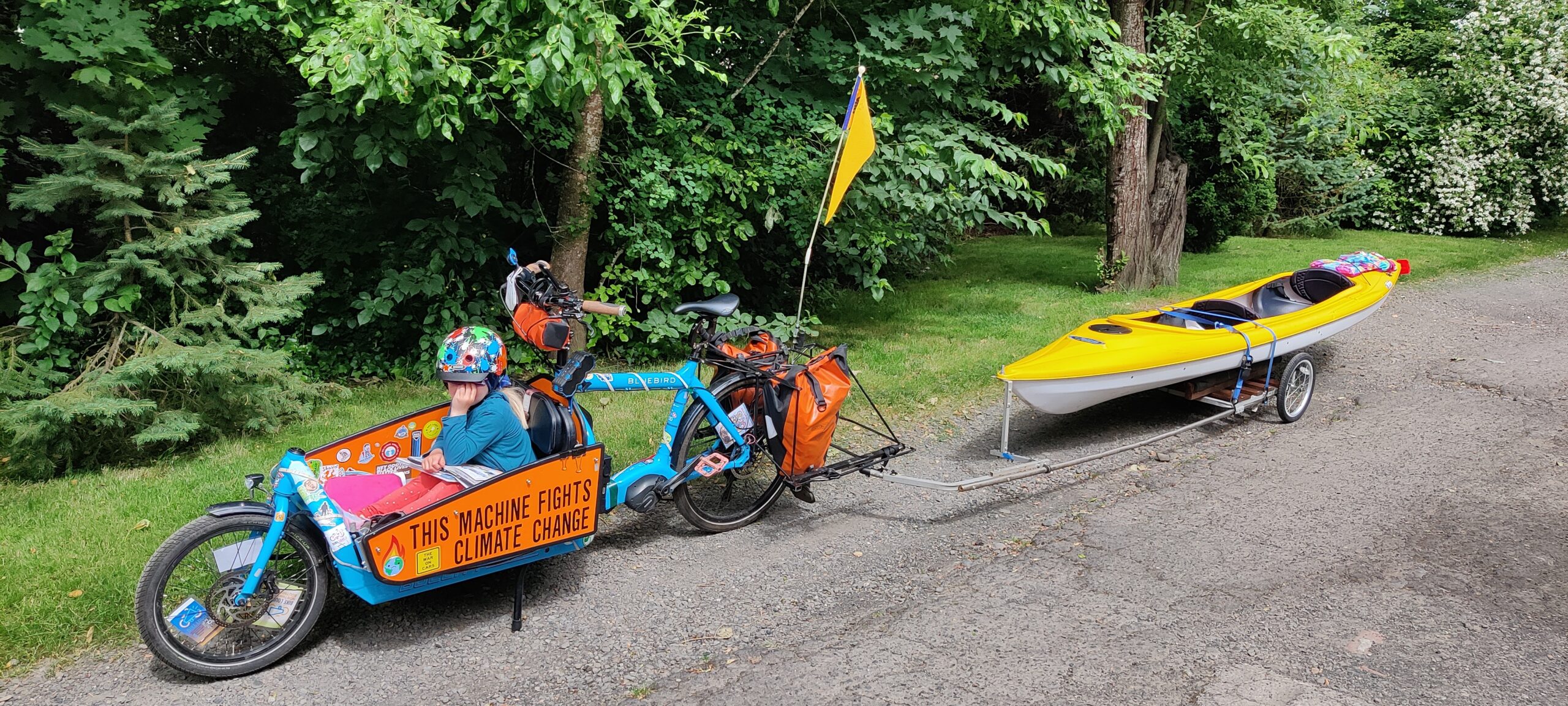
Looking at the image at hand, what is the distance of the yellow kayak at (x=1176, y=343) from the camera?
21.8 feet

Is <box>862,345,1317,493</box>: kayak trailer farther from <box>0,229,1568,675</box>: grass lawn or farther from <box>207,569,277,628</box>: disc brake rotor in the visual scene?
<box>207,569,277,628</box>: disc brake rotor

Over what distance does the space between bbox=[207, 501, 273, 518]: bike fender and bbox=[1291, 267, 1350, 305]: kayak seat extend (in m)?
8.20

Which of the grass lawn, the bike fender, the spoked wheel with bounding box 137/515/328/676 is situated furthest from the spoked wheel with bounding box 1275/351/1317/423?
the bike fender

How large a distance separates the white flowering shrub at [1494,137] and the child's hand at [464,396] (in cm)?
1943

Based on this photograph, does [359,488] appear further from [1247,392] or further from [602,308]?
[1247,392]

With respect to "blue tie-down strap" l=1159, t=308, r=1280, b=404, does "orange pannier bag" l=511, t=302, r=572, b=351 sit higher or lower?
higher

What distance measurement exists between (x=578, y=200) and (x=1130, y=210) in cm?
759

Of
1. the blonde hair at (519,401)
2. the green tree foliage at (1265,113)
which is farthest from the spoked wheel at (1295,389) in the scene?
the blonde hair at (519,401)

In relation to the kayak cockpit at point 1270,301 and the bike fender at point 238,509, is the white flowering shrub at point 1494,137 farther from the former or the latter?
the bike fender at point 238,509

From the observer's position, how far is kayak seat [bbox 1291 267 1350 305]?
8688 millimetres

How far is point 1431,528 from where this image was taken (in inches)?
216

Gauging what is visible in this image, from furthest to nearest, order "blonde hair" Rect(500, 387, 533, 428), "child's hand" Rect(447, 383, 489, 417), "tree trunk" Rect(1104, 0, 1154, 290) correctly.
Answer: "tree trunk" Rect(1104, 0, 1154, 290) < "blonde hair" Rect(500, 387, 533, 428) < "child's hand" Rect(447, 383, 489, 417)

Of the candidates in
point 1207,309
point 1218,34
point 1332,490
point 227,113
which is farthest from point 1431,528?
point 227,113

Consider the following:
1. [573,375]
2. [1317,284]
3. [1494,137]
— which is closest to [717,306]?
[573,375]
